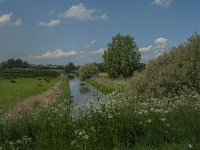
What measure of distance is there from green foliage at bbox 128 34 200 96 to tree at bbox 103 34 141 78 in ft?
190

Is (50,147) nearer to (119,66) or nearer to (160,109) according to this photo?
(160,109)

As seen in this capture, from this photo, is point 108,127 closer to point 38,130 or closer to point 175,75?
point 38,130

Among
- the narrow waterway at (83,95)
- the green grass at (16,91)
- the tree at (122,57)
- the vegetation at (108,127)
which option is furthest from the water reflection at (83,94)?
the tree at (122,57)

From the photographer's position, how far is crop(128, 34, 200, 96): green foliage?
21750 mm

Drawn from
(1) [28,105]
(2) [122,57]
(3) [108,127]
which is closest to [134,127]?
(3) [108,127]

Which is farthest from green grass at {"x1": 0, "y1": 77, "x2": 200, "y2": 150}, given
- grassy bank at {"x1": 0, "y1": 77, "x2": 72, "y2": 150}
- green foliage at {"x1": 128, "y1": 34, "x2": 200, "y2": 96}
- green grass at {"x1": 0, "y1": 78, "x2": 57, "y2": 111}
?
green foliage at {"x1": 128, "y1": 34, "x2": 200, "y2": 96}

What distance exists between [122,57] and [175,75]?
202 ft

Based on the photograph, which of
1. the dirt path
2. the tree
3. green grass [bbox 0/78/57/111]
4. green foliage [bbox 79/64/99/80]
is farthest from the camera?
green foliage [bbox 79/64/99/80]

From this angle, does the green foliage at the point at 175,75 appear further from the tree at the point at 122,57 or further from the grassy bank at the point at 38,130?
the tree at the point at 122,57

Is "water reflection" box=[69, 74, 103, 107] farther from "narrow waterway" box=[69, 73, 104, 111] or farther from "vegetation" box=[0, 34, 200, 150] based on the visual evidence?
"vegetation" box=[0, 34, 200, 150]

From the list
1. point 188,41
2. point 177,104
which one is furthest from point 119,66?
point 177,104

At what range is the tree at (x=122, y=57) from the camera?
82125mm

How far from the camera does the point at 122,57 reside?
274 ft

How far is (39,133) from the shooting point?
12.4m
